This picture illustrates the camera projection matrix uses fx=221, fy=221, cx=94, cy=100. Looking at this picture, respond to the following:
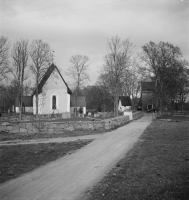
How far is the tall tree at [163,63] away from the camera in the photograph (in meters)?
36.4

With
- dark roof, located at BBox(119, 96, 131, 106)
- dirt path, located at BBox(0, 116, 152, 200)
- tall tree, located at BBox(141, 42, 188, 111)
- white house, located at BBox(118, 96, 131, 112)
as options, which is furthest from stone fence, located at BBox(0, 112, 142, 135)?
dark roof, located at BBox(119, 96, 131, 106)

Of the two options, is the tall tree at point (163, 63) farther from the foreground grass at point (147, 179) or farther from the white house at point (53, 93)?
the foreground grass at point (147, 179)

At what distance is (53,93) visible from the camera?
43.4 metres

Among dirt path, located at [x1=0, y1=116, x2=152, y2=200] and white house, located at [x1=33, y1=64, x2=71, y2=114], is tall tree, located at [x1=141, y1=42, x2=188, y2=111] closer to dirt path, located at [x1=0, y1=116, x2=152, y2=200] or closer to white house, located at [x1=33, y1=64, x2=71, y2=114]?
white house, located at [x1=33, y1=64, x2=71, y2=114]

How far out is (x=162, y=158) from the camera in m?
7.89

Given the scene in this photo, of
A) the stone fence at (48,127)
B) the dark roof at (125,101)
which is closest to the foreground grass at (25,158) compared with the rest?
the stone fence at (48,127)

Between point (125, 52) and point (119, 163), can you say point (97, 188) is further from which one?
point (125, 52)

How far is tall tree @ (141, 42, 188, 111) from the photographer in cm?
3638

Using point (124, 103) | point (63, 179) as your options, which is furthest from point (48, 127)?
point (124, 103)

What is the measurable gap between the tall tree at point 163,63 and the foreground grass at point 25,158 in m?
29.2

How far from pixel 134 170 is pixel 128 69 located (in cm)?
2379

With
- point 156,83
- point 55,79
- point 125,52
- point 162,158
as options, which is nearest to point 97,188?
point 162,158

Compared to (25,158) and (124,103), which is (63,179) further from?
(124,103)

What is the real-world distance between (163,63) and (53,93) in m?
21.2
